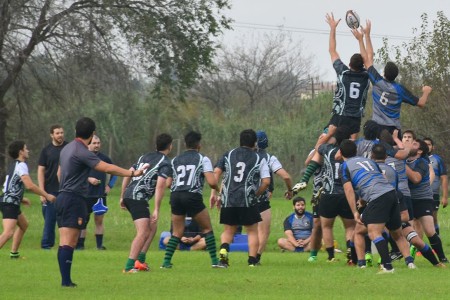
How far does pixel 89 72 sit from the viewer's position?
3653 cm

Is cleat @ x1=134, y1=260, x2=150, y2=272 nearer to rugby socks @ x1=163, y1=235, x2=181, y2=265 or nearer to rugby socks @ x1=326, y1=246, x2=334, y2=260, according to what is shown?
rugby socks @ x1=163, y1=235, x2=181, y2=265

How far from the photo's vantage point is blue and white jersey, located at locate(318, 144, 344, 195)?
1814 cm

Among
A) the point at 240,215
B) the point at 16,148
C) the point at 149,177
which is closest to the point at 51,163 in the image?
the point at 16,148

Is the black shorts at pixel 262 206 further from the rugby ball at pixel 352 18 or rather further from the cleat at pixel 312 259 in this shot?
the rugby ball at pixel 352 18

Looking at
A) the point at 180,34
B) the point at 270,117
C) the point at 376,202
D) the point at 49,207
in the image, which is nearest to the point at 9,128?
the point at 180,34

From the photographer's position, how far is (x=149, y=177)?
57.1 feet

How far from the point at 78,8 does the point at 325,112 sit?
27.3 metres

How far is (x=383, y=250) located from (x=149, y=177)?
3607mm

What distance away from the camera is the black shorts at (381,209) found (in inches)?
639

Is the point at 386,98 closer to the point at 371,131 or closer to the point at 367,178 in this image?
the point at 371,131

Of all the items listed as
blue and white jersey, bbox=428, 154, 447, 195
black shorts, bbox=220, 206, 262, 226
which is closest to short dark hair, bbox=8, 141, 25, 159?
black shorts, bbox=220, 206, 262, 226

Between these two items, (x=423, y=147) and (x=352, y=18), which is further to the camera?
(x=423, y=147)

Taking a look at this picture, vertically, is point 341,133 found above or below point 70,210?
above

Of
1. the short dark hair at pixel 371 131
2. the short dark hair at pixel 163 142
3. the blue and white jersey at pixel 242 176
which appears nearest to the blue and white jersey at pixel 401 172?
the short dark hair at pixel 371 131
